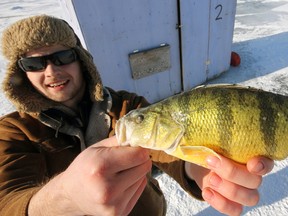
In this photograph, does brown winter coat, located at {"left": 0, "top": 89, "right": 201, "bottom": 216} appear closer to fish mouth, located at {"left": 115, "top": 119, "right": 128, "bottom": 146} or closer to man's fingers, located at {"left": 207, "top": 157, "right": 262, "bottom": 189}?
man's fingers, located at {"left": 207, "top": 157, "right": 262, "bottom": 189}

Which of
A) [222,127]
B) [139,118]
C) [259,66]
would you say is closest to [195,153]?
[222,127]

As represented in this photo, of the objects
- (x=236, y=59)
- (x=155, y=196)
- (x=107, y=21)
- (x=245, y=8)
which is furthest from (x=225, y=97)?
(x=245, y=8)

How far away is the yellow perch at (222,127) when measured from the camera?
1046 millimetres

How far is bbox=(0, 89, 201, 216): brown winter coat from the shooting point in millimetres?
1381

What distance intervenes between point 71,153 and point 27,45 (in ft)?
2.55

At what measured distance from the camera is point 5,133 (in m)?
1.57

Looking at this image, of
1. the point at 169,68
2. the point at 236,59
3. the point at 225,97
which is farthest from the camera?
the point at 236,59

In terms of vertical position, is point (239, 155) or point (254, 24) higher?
point (239, 155)

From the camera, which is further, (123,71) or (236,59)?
(236,59)

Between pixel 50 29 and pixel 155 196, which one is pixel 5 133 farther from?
pixel 155 196

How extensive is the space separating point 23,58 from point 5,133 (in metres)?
0.52

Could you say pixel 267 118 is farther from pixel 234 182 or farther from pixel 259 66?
pixel 259 66

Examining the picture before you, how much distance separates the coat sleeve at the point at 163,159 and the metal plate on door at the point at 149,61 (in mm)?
1522

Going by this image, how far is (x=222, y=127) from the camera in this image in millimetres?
1054
